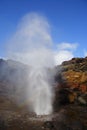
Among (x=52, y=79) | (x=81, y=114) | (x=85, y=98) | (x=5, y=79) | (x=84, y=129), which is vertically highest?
(x=5, y=79)

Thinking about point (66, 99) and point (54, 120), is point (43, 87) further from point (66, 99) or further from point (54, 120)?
point (54, 120)

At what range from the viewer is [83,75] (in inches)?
1577

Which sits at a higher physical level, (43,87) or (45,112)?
(43,87)

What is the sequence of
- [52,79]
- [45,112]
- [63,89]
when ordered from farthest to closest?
1. [52,79]
2. [63,89]
3. [45,112]

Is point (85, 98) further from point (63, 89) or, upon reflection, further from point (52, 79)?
point (52, 79)

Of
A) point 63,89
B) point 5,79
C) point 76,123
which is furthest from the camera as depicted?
point 5,79

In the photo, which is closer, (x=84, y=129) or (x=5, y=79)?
(x=84, y=129)

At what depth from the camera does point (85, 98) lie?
3453 centimetres

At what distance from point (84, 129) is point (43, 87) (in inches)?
670

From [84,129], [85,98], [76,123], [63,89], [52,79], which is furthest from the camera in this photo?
[52,79]

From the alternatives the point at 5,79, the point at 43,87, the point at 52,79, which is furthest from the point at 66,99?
the point at 5,79

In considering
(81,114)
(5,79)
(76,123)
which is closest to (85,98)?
(81,114)

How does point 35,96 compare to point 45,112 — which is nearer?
point 45,112

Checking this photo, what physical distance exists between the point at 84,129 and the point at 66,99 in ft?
42.8
